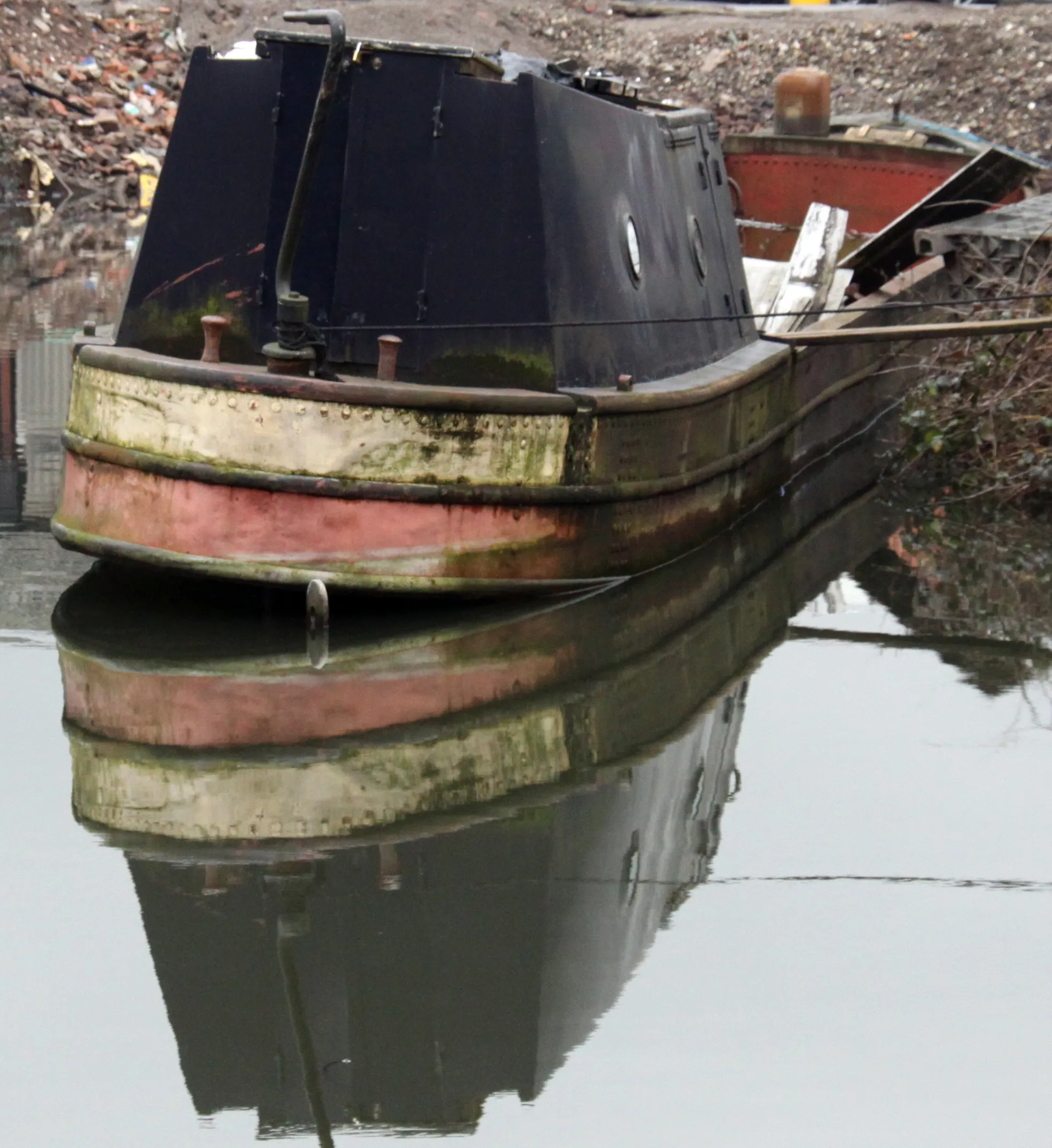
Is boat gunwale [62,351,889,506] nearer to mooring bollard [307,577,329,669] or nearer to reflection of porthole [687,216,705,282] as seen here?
mooring bollard [307,577,329,669]

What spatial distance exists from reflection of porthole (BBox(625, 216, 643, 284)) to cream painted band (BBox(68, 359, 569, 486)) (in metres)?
1.20

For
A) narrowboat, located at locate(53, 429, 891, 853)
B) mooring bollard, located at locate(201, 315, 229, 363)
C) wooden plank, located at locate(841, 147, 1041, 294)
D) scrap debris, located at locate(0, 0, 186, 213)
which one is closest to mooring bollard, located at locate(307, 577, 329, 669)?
narrowboat, located at locate(53, 429, 891, 853)

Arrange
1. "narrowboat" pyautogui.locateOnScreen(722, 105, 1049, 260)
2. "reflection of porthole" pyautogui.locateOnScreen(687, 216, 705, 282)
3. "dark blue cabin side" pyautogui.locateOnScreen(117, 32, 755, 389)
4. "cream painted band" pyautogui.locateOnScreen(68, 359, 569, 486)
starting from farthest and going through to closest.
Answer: "narrowboat" pyautogui.locateOnScreen(722, 105, 1049, 260), "reflection of porthole" pyautogui.locateOnScreen(687, 216, 705, 282), "dark blue cabin side" pyautogui.locateOnScreen(117, 32, 755, 389), "cream painted band" pyautogui.locateOnScreen(68, 359, 569, 486)

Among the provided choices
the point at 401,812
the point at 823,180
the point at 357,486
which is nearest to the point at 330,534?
the point at 357,486

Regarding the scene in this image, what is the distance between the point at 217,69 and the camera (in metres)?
7.07

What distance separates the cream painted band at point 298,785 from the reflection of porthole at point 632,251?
2.56 metres

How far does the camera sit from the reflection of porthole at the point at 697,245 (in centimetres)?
885

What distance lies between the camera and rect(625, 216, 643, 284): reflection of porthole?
7746 mm

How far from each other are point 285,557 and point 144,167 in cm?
2041

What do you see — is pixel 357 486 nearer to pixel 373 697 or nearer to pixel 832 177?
pixel 373 697

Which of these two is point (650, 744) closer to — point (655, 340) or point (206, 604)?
point (206, 604)

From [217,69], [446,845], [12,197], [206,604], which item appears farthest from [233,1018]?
[12,197]

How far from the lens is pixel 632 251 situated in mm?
7797

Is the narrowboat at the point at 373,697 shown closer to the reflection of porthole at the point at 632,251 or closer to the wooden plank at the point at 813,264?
Result: the reflection of porthole at the point at 632,251
